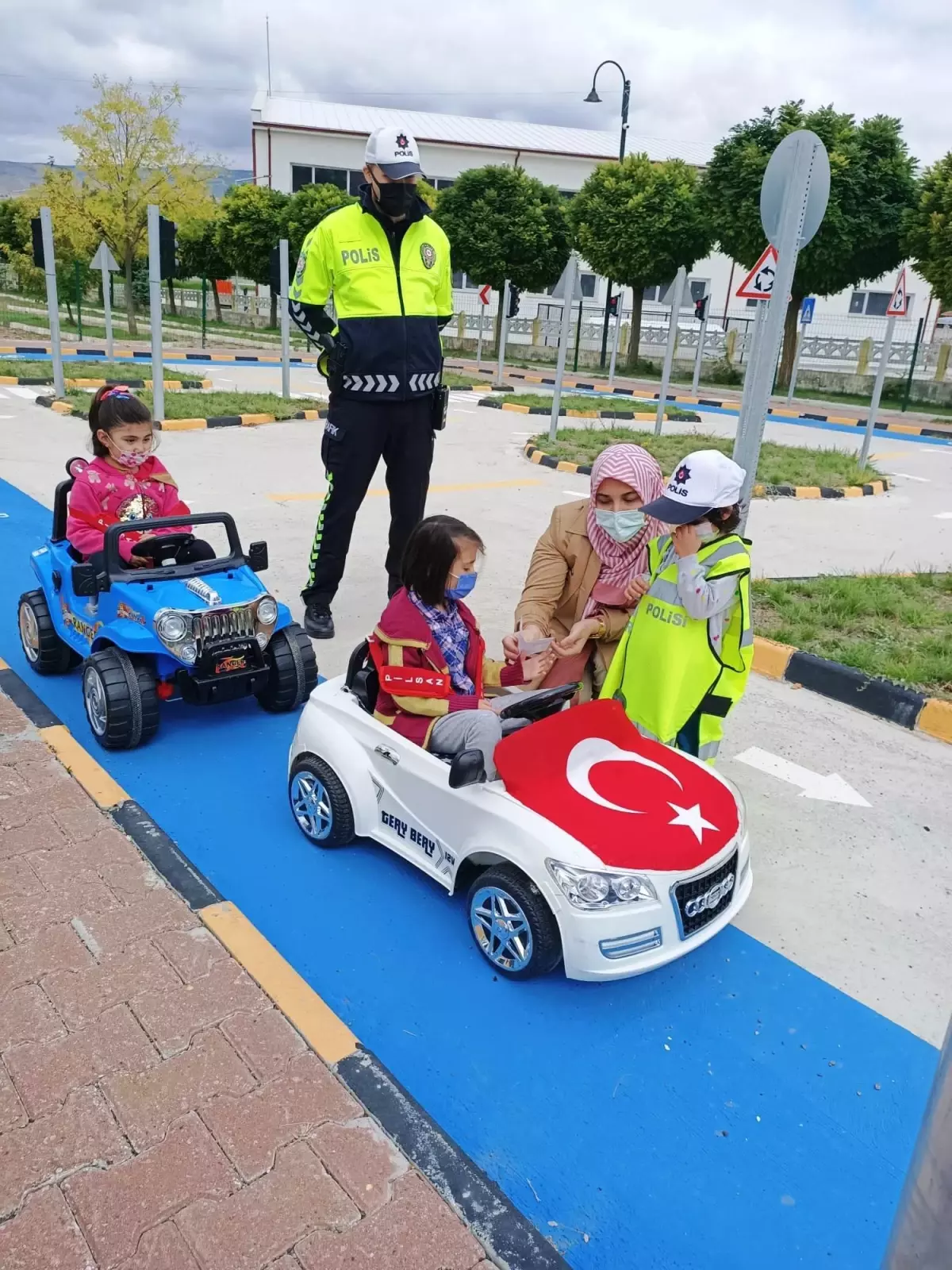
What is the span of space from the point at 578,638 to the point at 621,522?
48cm

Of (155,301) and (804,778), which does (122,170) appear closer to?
(155,301)

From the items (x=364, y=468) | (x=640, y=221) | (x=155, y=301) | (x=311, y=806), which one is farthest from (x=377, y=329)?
(x=640, y=221)

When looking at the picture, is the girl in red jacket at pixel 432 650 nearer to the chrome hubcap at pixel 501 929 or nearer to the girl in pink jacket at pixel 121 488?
the chrome hubcap at pixel 501 929

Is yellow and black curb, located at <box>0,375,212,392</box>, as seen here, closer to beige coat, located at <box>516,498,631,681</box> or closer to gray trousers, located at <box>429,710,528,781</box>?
beige coat, located at <box>516,498,631,681</box>

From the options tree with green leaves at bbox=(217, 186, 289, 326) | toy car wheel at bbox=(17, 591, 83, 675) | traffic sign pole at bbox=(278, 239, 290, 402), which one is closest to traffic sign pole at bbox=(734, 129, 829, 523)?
toy car wheel at bbox=(17, 591, 83, 675)

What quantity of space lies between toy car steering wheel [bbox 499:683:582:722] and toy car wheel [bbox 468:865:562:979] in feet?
2.07

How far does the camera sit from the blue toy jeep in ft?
12.0

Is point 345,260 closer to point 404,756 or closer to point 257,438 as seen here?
point 404,756

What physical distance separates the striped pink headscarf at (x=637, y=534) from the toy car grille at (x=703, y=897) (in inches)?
53.5

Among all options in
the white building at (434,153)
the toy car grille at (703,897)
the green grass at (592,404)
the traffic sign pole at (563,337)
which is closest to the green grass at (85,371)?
the green grass at (592,404)

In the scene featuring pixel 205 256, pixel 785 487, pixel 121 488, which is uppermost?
pixel 205 256

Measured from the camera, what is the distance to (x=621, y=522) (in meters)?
3.54

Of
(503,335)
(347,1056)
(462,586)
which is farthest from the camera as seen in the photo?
(503,335)

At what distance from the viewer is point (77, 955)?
262cm
